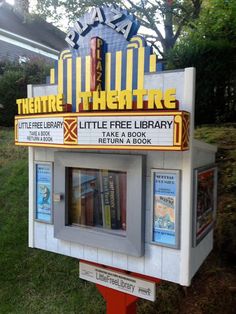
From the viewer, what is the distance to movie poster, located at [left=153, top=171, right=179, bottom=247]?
2156 mm

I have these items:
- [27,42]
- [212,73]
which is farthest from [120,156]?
[27,42]

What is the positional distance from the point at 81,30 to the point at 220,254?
2.54 m

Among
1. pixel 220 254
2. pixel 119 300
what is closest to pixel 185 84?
pixel 119 300

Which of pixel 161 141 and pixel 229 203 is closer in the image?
pixel 161 141

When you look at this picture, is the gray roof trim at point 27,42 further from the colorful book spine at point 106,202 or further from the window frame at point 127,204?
the colorful book spine at point 106,202

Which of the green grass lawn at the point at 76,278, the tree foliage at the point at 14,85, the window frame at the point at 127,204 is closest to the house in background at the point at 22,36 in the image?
the tree foliage at the point at 14,85

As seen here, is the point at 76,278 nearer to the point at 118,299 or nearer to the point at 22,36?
the point at 118,299

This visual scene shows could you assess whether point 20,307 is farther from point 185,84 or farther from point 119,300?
point 185,84

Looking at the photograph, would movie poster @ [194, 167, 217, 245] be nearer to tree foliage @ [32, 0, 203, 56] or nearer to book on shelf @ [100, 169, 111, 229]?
book on shelf @ [100, 169, 111, 229]

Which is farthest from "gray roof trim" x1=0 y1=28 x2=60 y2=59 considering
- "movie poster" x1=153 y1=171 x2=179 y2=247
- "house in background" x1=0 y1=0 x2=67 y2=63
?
"movie poster" x1=153 y1=171 x2=179 y2=247

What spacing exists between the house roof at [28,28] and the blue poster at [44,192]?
12416 millimetres

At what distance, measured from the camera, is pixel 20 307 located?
142 inches

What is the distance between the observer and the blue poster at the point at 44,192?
2.69 meters

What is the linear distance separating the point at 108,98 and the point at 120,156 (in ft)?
1.28
